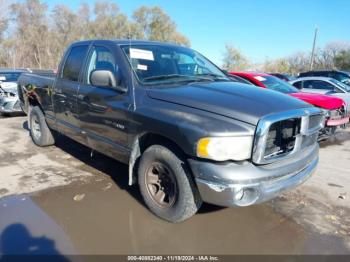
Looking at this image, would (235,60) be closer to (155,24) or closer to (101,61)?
(155,24)

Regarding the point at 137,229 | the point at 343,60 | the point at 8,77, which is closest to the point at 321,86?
the point at 137,229

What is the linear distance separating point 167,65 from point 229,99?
1224 mm

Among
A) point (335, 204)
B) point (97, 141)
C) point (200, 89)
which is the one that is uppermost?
point (200, 89)

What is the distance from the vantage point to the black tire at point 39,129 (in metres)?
6.48

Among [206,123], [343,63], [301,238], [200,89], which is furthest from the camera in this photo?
[343,63]

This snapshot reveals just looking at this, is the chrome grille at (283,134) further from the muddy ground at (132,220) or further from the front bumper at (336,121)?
the front bumper at (336,121)

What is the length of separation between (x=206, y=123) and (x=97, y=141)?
76.8 inches

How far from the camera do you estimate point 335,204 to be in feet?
14.2

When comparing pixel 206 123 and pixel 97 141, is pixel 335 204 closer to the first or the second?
pixel 206 123

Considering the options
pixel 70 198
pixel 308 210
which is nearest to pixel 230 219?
pixel 308 210

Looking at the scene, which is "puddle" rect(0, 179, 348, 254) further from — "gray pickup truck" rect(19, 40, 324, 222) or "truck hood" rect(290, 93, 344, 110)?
"truck hood" rect(290, 93, 344, 110)

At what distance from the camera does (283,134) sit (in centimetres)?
349

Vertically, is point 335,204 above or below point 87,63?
below

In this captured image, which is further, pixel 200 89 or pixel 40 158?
pixel 40 158
